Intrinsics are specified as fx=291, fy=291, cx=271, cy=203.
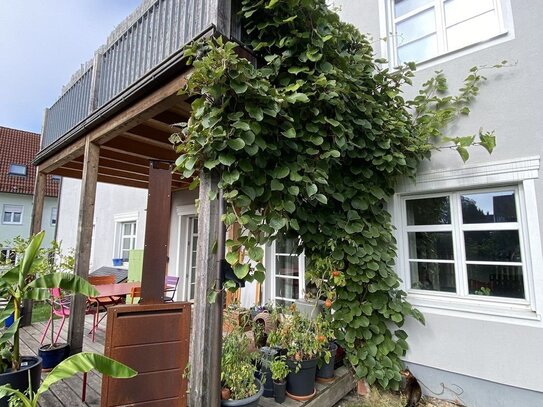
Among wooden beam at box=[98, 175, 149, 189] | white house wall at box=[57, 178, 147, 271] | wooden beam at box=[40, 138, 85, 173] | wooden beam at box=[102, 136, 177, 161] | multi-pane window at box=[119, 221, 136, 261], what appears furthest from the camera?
multi-pane window at box=[119, 221, 136, 261]

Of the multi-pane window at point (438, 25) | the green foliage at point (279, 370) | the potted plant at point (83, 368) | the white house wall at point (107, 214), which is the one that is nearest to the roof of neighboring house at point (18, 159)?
the white house wall at point (107, 214)

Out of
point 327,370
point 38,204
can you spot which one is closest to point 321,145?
point 327,370

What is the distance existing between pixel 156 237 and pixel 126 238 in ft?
23.9

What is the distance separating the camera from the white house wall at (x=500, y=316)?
2.85 meters

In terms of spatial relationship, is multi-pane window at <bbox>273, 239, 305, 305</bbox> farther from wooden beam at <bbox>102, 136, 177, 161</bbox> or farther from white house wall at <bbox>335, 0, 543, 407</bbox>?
wooden beam at <bbox>102, 136, 177, 161</bbox>

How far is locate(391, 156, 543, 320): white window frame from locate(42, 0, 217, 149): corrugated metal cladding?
303 cm

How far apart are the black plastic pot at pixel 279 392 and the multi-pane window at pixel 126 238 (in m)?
7.00

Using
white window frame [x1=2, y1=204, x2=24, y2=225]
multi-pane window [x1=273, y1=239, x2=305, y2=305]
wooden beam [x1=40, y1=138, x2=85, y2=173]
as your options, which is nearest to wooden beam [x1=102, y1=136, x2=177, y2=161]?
wooden beam [x1=40, y1=138, x2=85, y2=173]

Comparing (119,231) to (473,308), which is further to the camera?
(119,231)

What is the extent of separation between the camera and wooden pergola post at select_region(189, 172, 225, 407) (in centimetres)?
198

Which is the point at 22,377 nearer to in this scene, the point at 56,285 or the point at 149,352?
the point at 56,285

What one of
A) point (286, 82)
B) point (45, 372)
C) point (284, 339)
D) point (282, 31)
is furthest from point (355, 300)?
point (45, 372)

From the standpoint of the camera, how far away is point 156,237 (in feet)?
7.86

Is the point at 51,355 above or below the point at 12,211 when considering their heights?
below
